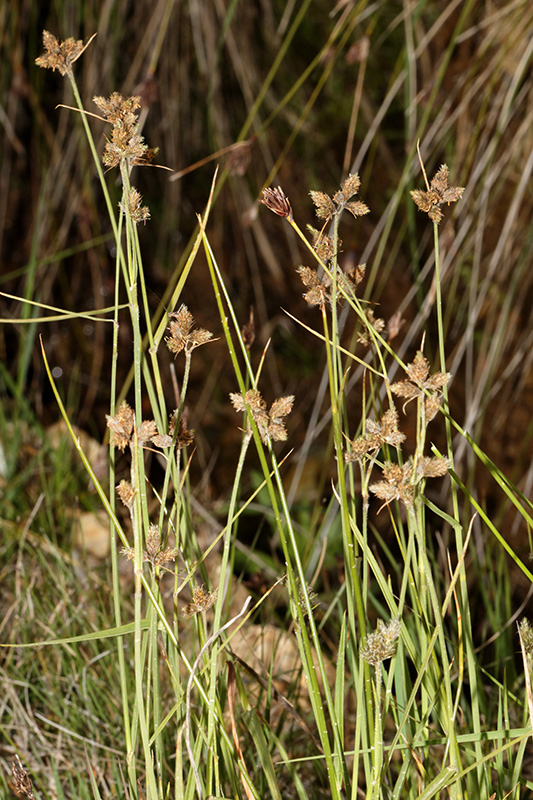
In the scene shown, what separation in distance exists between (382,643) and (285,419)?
1.63 m

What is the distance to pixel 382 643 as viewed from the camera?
0.49 metres

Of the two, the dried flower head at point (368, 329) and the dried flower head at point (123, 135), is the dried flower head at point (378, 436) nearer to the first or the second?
the dried flower head at point (368, 329)

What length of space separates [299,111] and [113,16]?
53 centimetres

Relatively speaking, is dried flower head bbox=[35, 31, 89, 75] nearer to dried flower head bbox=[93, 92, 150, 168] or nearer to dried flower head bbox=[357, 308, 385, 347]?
dried flower head bbox=[93, 92, 150, 168]

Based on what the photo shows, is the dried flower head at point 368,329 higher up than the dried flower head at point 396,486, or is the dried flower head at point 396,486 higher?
the dried flower head at point 368,329

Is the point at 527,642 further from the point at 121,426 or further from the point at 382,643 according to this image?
the point at 121,426

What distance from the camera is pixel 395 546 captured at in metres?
1.72

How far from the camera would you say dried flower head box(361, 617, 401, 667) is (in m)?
0.48

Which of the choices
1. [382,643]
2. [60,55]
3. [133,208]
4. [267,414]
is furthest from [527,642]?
[60,55]

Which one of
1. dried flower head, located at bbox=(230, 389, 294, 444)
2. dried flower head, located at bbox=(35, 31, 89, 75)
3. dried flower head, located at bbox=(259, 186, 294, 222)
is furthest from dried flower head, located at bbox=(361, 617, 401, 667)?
dried flower head, located at bbox=(35, 31, 89, 75)

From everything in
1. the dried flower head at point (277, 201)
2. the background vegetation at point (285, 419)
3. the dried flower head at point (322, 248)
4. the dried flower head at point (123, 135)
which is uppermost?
the dried flower head at point (123, 135)

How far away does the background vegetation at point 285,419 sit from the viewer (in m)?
0.58

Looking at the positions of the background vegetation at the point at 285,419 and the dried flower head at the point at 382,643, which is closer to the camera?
the dried flower head at the point at 382,643

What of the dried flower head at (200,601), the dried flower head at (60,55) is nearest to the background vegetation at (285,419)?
the dried flower head at (200,601)
